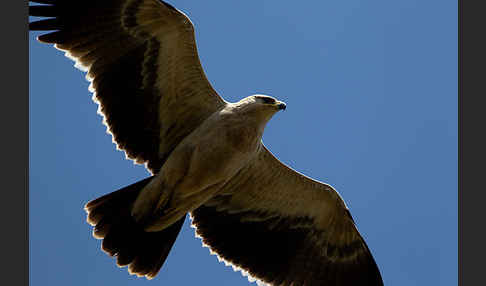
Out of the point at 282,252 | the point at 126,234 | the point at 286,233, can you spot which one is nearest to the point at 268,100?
the point at 286,233

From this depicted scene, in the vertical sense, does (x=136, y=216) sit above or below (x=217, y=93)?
below

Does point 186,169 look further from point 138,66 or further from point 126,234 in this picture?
point 138,66

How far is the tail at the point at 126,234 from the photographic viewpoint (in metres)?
8.12

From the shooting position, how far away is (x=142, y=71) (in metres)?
8.59

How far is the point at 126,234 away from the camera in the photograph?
8.24 metres

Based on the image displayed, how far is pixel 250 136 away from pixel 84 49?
244cm

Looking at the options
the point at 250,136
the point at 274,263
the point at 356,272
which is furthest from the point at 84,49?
the point at 356,272

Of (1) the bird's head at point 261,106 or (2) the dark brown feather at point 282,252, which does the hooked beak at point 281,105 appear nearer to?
(1) the bird's head at point 261,106

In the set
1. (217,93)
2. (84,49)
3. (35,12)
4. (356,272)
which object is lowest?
(356,272)

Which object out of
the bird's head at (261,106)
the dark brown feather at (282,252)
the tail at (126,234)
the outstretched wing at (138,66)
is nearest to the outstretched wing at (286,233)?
the dark brown feather at (282,252)

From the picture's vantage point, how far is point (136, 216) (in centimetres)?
824

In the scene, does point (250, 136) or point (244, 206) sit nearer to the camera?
point (250, 136)

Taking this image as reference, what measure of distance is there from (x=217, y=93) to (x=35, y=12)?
254 centimetres

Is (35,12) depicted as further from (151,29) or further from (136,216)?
(136,216)
